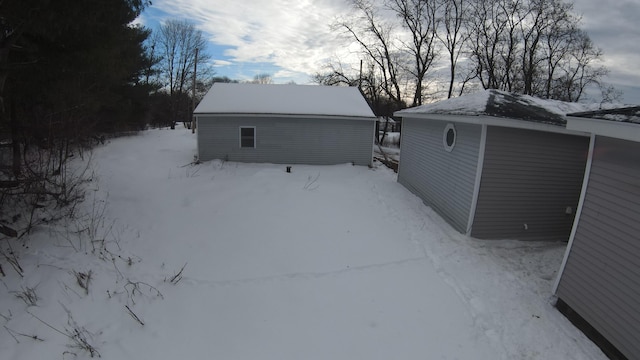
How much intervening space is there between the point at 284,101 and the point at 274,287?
11612mm

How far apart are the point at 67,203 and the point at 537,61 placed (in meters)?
32.2

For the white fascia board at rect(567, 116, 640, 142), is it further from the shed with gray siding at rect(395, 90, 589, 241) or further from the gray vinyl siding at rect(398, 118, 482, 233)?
the gray vinyl siding at rect(398, 118, 482, 233)

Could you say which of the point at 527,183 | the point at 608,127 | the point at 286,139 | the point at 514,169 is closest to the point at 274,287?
the point at 608,127

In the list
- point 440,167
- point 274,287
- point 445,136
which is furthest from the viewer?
point 440,167

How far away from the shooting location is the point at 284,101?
1573cm

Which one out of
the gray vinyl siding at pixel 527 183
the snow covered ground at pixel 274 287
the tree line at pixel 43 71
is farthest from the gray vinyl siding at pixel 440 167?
the tree line at pixel 43 71

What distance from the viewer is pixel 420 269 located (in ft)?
19.6

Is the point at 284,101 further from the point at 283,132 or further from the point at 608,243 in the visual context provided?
the point at 608,243

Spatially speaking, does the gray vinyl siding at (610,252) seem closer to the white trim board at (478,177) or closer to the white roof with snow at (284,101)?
the white trim board at (478,177)

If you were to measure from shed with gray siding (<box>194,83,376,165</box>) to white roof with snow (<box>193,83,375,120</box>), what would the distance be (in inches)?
→ 1.7

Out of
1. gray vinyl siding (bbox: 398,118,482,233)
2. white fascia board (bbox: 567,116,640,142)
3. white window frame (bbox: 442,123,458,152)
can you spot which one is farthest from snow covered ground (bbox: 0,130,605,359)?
white fascia board (bbox: 567,116,640,142)

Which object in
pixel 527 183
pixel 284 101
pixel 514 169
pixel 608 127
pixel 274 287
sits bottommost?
pixel 274 287

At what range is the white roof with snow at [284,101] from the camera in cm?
1458

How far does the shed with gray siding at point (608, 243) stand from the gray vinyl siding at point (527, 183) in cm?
229
